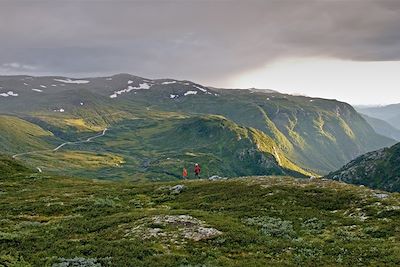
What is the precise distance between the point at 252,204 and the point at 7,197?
35469 millimetres

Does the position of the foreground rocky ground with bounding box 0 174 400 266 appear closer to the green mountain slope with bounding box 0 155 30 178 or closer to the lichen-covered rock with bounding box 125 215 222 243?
the lichen-covered rock with bounding box 125 215 222 243

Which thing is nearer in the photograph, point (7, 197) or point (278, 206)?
point (278, 206)

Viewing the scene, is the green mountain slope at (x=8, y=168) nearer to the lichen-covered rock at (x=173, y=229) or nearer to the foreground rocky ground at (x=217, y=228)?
the foreground rocky ground at (x=217, y=228)

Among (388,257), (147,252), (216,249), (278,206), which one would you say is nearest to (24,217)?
(147,252)

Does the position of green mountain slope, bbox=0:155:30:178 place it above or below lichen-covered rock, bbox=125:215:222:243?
below

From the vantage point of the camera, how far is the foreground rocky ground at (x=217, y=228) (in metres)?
26.9

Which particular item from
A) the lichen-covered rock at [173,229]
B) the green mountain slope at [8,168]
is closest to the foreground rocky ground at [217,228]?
the lichen-covered rock at [173,229]

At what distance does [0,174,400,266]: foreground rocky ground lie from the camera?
26.9 metres

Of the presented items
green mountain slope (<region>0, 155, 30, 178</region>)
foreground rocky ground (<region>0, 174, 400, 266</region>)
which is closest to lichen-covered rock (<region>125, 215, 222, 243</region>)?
foreground rocky ground (<region>0, 174, 400, 266</region>)

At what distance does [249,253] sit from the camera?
92.4 ft

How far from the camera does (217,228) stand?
3334cm

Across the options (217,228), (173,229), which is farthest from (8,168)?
(217,228)

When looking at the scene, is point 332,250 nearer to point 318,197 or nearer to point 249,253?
point 249,253

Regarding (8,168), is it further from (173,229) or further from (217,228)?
(217,228)
